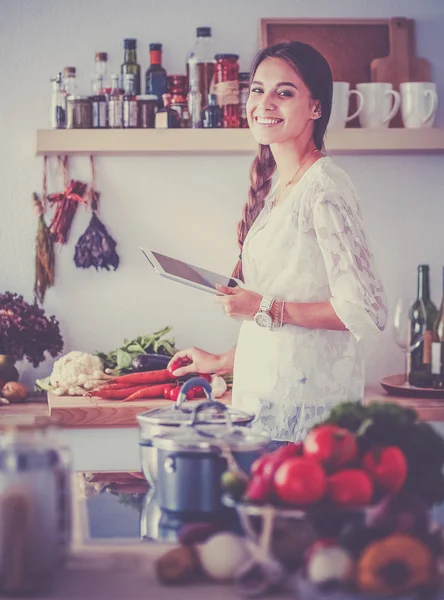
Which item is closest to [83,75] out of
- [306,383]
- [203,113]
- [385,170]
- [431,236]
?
[203,113]

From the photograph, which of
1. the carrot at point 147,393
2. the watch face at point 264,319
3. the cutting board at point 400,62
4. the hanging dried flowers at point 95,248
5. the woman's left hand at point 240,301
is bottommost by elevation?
the carrot at point 147,393

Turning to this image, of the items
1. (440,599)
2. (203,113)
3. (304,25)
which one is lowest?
(440,599)

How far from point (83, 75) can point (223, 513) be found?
2377mm

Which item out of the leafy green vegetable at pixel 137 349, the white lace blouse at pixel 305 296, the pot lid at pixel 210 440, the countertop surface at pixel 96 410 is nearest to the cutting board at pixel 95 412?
the countertop surface at pixel 96 410

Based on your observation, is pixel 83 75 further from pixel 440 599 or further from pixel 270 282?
pixel 440 599

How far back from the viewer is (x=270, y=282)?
237cm

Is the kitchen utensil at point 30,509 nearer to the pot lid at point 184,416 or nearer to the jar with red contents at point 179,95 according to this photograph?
the pot lid at point 184,416

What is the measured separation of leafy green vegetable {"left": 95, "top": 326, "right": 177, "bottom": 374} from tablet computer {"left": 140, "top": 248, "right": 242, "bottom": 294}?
1.04 meters

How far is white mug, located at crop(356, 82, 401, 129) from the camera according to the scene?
3.39 meters

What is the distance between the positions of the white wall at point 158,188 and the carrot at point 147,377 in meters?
0.42

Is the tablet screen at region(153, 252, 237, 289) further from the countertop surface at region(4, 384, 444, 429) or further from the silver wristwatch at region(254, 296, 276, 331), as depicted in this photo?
the countertop surface at region(4, 384, 444, 429)

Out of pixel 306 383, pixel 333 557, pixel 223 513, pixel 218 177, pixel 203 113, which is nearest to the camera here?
pixel 333 557

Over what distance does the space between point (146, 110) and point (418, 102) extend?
37.1 inches

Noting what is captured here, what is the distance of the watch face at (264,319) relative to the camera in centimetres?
229
